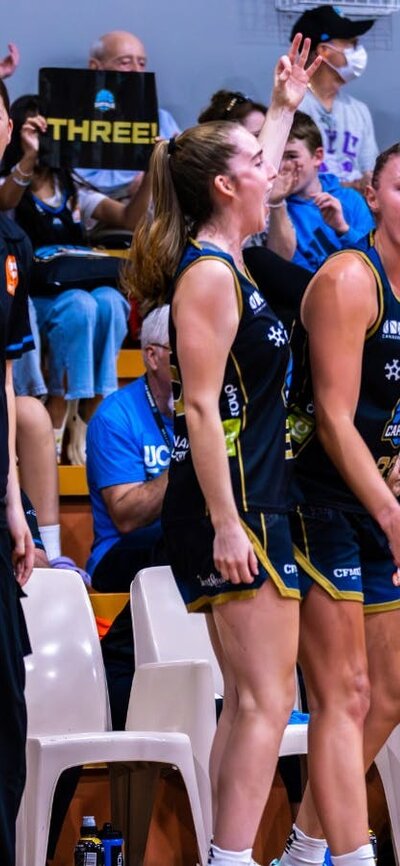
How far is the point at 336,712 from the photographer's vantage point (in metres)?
2.69

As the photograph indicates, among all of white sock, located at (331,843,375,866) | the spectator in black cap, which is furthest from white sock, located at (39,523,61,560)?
the spectator in black cap

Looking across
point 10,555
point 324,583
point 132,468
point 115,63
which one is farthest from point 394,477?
point 115,63

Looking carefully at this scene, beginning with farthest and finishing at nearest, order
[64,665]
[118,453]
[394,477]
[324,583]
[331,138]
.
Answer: [331,138] < [118,453] < [64,665] < [394,477] < [324,583]

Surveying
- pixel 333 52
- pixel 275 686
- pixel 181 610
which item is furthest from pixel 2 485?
pixel 333 52

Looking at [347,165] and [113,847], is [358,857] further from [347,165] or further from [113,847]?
[347,165]

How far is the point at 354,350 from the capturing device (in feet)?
9.12

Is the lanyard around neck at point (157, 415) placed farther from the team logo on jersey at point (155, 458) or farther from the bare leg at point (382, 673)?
the bare leg at point (382, 673)

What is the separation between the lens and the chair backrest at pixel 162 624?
3.66 meters

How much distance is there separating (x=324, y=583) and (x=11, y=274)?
86cm

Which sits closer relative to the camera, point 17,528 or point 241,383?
point 17,528

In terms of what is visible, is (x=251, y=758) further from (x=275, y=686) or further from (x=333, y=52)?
(x=333, y=52)

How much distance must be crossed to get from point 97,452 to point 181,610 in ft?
2.11

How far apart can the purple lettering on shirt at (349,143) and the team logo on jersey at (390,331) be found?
3.68 metres

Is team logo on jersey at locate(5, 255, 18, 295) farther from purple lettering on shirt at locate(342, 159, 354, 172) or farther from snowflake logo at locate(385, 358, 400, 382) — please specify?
purple lettering on shirt at locate(342, 159, 354, 172)
